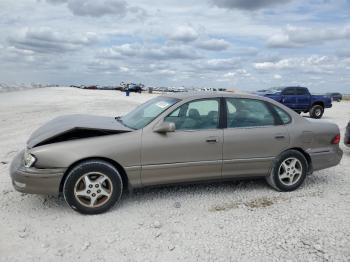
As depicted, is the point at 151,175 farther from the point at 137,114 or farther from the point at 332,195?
the point at 332,195

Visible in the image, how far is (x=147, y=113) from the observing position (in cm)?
553

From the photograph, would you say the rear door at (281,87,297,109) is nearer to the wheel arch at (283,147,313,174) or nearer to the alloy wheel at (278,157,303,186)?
the wheel arch at (283,147,313,174)

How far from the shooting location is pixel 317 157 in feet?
19.6

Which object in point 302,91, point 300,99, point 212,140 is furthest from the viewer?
point 302,91

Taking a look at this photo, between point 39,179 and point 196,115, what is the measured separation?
2223 mm

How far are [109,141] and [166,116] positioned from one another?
2.82 ft

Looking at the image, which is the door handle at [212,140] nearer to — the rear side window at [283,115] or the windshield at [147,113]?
the windshield at [147,113]

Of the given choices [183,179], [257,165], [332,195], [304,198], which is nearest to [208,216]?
[183,179]

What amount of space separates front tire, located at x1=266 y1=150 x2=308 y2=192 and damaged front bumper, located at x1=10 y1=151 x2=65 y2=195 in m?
3.04

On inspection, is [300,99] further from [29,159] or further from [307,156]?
[29,159]

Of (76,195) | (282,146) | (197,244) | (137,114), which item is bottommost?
(197,244)

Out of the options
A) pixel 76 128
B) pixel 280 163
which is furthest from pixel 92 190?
pixel 280 163

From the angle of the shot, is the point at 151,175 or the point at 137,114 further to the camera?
the point at 137,114

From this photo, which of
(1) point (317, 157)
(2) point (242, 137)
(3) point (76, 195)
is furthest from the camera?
(1) point (317, 157)
